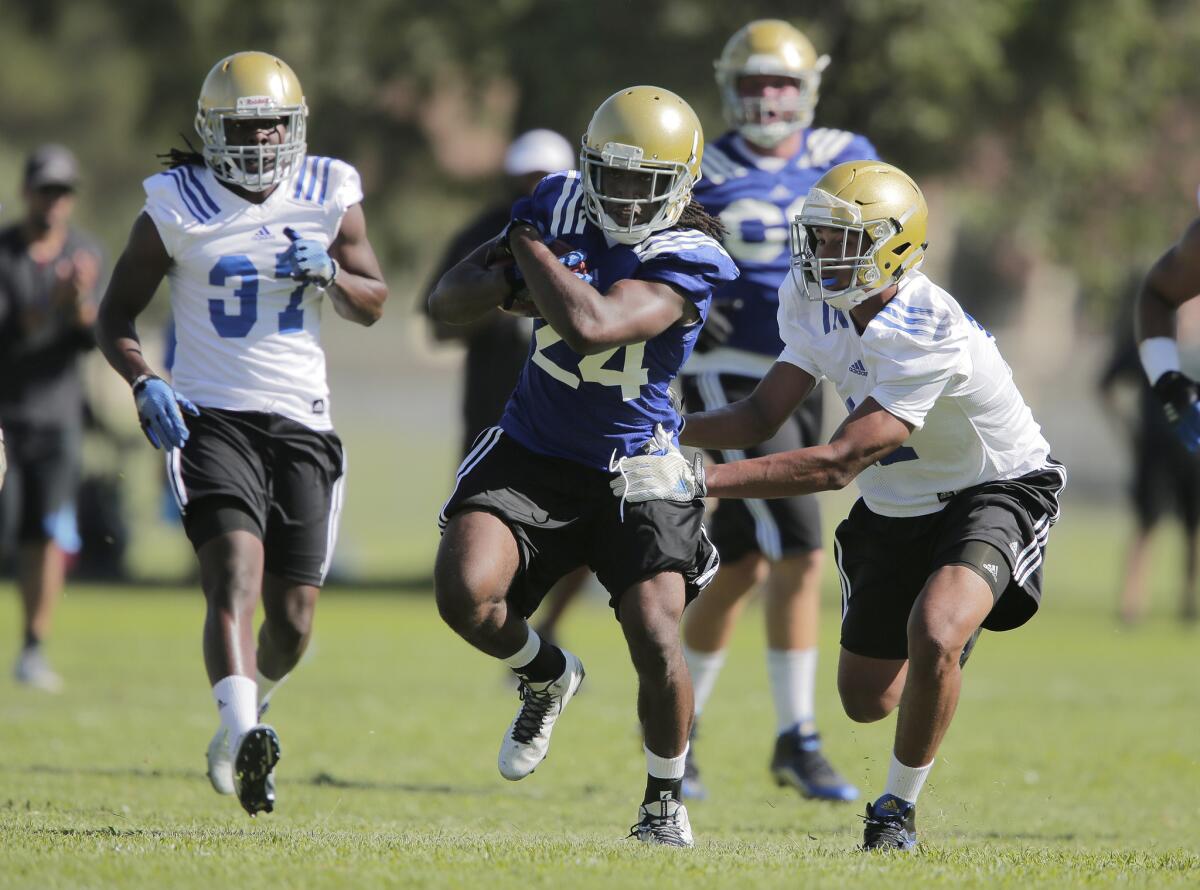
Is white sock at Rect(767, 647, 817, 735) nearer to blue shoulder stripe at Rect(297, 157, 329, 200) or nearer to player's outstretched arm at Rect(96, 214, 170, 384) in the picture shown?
blue shoulder stripe at Rect(297, 157, 329, 200)

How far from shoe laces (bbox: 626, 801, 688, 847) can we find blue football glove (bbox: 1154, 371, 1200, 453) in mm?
2325

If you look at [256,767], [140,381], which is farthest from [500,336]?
[256,767]

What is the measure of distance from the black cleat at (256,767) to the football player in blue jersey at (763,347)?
92.2 inches

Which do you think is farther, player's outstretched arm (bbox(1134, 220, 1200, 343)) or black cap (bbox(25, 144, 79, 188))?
black cap (bbox(25, 144, 79, 188))

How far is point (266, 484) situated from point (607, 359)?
146 centimetres

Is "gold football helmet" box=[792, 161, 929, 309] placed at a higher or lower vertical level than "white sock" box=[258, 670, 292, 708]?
higher

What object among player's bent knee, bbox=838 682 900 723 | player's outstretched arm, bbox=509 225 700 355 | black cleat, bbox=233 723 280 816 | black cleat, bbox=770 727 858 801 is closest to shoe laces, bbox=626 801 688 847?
player's bent knee, bbox=838 682 900 723

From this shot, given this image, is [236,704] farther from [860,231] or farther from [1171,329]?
[1171,329]

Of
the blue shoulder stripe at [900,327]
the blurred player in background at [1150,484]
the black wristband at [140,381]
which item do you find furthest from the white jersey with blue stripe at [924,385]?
the blurred player in background at [1150,484]

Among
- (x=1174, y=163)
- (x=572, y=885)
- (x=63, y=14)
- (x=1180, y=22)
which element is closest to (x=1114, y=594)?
(x=1174, y=163)

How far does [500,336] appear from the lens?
31.7ft

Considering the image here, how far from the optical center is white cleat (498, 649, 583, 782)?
5.43 meters

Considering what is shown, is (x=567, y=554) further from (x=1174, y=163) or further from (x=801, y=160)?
(x=1174, y=163)

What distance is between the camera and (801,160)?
7.11 metres
